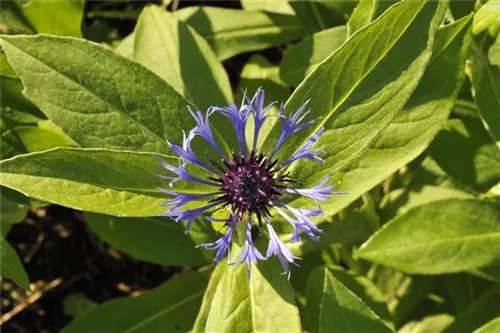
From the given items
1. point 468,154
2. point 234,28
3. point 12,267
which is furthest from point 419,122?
point 12,267

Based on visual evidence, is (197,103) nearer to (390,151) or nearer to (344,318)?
(390,151)

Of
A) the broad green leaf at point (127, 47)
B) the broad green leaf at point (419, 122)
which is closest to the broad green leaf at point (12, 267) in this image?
the broad green leaf at point (127, 47)

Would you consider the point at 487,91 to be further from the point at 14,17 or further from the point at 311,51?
the point at 14,17

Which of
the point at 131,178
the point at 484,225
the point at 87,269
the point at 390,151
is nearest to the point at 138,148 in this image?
the point at 131,178

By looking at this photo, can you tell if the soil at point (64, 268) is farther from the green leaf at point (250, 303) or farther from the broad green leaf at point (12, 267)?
the green leaf at point (250, 303)

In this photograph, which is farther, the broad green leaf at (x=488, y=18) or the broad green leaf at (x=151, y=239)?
the broad green leaf at (x=151, y=239)

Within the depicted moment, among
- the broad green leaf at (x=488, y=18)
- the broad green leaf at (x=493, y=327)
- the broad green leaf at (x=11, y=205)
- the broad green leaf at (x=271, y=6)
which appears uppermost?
the broad green leaf at (x=271, y=6)

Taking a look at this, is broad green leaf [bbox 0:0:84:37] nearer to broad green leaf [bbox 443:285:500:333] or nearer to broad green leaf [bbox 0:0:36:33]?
broad green leaf [bbox 0:0:36:33]
